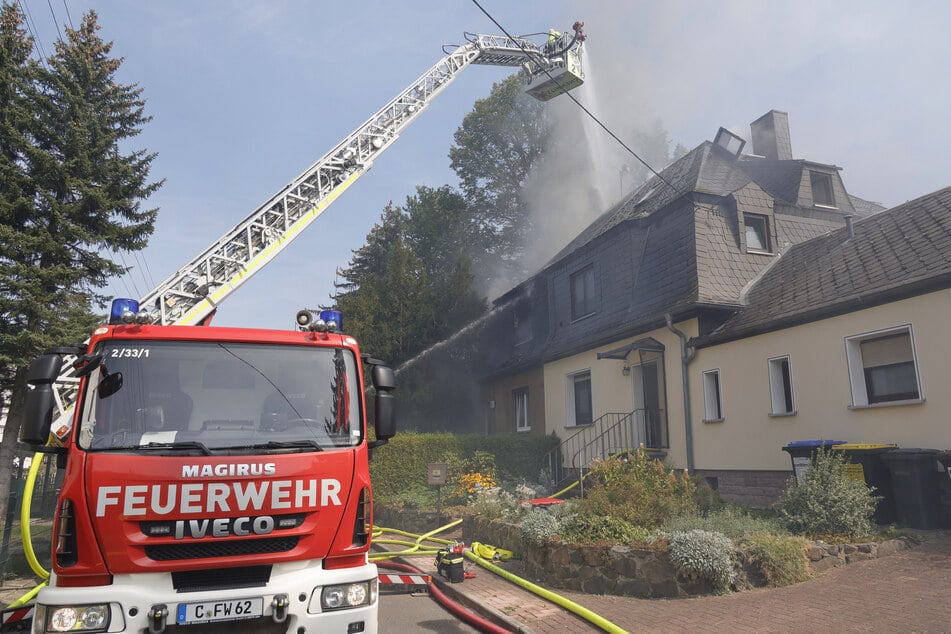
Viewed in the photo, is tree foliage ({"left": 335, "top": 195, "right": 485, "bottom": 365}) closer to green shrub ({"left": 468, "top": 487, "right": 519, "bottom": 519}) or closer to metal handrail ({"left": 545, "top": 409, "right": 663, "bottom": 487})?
metal handrail ({"left": 545, "top": 409, "right": 663, "bottom": 487})

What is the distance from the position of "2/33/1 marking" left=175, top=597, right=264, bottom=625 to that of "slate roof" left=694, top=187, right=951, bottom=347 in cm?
946

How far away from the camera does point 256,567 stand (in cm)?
423

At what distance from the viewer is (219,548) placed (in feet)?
13.7

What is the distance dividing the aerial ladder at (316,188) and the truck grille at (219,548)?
5827mm

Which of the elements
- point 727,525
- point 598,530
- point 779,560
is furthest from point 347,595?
point 727,525

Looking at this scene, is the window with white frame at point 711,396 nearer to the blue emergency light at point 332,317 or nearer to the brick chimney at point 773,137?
the brick chimney at point 773,137

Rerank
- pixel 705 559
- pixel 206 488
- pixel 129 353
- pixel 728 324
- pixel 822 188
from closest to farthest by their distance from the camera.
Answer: pixel 206 488
pixel 129 353
pixel 705 559
pixel 728 324
pixel 822 188

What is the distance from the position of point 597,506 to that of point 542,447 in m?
8.80

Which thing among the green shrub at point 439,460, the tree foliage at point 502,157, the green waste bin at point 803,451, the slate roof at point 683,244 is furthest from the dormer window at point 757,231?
the tree foliage at point 502,157

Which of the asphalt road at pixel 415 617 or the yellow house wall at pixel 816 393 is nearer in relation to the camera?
the asphalt road at pixel 415 617

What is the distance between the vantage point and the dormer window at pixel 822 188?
55.3 ft

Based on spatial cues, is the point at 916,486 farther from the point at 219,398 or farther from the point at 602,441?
the point at 219,398

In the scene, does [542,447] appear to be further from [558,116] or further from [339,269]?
[339,269]

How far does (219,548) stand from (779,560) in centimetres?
575
